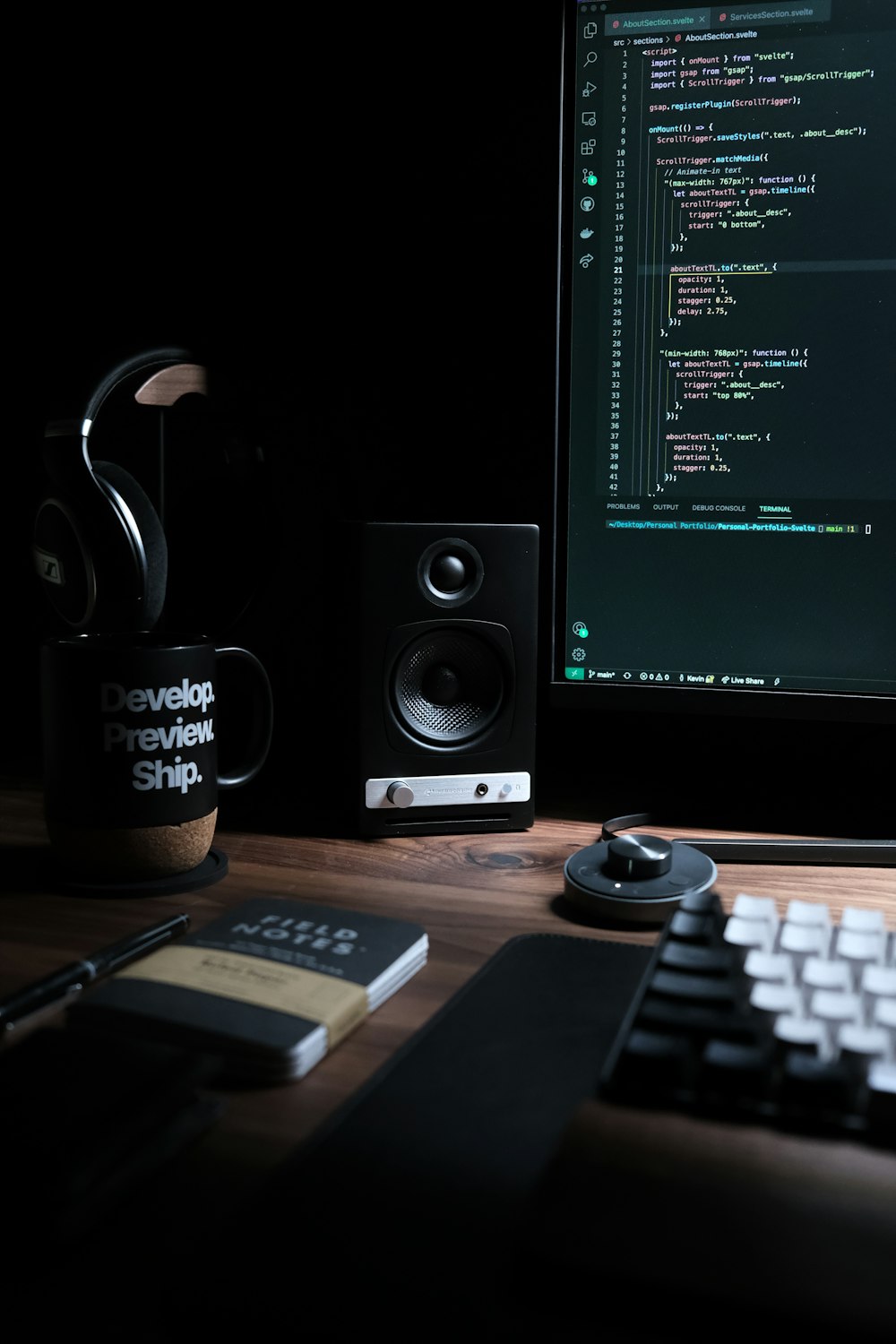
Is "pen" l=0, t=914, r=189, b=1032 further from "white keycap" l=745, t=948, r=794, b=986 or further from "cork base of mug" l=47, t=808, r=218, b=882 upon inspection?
"white keycap" l=745, t=948, r=794, b=986

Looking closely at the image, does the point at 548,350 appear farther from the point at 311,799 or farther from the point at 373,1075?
the point at 373,1075

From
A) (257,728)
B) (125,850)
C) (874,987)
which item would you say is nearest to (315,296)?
(257,728)

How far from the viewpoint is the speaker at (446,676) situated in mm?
776

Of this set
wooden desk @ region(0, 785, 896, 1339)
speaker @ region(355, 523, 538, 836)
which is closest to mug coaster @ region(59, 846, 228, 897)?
wooden desk @ region(0, 785, 896, 1339)

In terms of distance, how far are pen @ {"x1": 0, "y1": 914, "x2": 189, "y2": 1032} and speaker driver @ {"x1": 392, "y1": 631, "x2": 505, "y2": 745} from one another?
26 centimetres

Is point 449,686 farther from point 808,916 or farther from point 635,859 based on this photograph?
point 808,916

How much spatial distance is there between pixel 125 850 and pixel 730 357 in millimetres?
495

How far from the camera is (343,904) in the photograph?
0.65 meters

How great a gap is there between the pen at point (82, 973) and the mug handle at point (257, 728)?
195 mm

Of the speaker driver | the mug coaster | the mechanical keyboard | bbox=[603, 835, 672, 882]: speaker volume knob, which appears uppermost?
the speaker driver

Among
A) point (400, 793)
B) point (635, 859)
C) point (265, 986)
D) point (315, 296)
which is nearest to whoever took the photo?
point (265, 986)

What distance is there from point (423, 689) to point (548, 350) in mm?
352

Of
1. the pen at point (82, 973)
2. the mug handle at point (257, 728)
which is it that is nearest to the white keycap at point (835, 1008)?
the pen at point (82, 973)

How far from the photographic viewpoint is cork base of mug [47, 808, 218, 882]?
668mm
